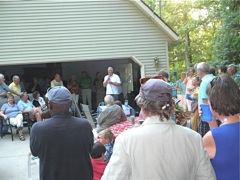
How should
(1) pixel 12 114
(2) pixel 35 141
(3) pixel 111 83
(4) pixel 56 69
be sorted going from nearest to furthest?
(2) pixel 35 141
(1) pixel 12 114
(3) pixel 111 83
(4) pixel 56 69

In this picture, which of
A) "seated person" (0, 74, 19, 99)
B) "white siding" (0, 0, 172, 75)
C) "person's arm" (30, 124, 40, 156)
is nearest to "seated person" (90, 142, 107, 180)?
"person's arm" (30, 124, 40, 156)

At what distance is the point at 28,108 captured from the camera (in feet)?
29.6

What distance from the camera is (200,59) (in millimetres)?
23875

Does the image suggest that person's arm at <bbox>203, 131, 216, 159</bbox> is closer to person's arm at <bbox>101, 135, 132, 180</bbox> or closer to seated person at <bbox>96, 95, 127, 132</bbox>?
person's arm at <bbox>101, 135, 132, 180</bbox>

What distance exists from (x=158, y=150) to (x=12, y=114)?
7642 millimetres

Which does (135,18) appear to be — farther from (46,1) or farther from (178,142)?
(178,142)

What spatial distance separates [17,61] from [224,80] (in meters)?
9.83

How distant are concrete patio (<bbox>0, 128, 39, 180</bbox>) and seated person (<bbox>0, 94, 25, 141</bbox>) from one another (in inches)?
14.4

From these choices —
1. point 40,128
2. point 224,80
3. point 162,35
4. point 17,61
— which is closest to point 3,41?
point 17,61

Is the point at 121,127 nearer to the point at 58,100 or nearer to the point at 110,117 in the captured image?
the point at 110,117

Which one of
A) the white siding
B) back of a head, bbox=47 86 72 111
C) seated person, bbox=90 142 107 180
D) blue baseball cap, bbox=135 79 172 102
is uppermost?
the white siding

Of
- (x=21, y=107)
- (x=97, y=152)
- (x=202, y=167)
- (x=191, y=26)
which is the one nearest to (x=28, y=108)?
(x=21, y=107)

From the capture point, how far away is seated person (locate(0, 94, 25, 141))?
27.7 ft

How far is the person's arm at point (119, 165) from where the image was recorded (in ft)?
5.57
